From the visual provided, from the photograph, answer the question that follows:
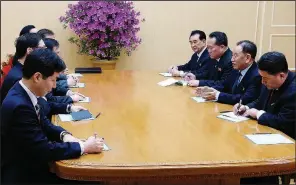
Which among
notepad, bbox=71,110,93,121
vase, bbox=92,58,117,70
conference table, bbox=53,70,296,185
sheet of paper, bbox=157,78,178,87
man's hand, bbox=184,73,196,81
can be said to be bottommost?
conference table, bbox=53,70,296,185

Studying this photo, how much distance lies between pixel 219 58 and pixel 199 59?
27.7 inches

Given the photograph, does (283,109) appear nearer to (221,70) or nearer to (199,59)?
(221,70)

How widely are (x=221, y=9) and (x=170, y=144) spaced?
4.89 metres

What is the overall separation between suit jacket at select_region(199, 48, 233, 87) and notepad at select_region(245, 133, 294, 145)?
1554 millimetres

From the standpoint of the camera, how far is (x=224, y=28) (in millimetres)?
6555

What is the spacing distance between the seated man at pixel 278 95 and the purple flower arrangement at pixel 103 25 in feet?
10.8

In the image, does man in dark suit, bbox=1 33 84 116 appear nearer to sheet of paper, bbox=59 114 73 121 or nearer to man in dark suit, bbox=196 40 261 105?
sheet of paper, bbox=59 114 73 121

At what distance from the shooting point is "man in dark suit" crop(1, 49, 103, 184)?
1.82 m

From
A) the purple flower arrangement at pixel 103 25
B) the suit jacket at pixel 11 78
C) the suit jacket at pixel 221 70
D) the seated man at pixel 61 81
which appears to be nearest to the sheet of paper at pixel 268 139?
the suit jacket at pixel 11 78

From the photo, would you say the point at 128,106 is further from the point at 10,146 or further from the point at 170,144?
the point at 10,146

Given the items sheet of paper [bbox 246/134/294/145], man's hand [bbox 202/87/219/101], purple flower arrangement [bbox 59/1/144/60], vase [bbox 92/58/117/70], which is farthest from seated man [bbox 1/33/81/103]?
vase [bbox 92/58/117/70]

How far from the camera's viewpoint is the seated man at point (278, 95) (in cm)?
241

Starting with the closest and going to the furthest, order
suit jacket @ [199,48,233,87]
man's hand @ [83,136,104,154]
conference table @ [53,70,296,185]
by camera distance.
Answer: conference table @ [53,70,296,185]
man's hand @ [83,136,104,154]
suit jacket @ [199,48,233,87]

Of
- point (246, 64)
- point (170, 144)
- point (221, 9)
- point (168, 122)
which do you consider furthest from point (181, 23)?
point (170, 144)
